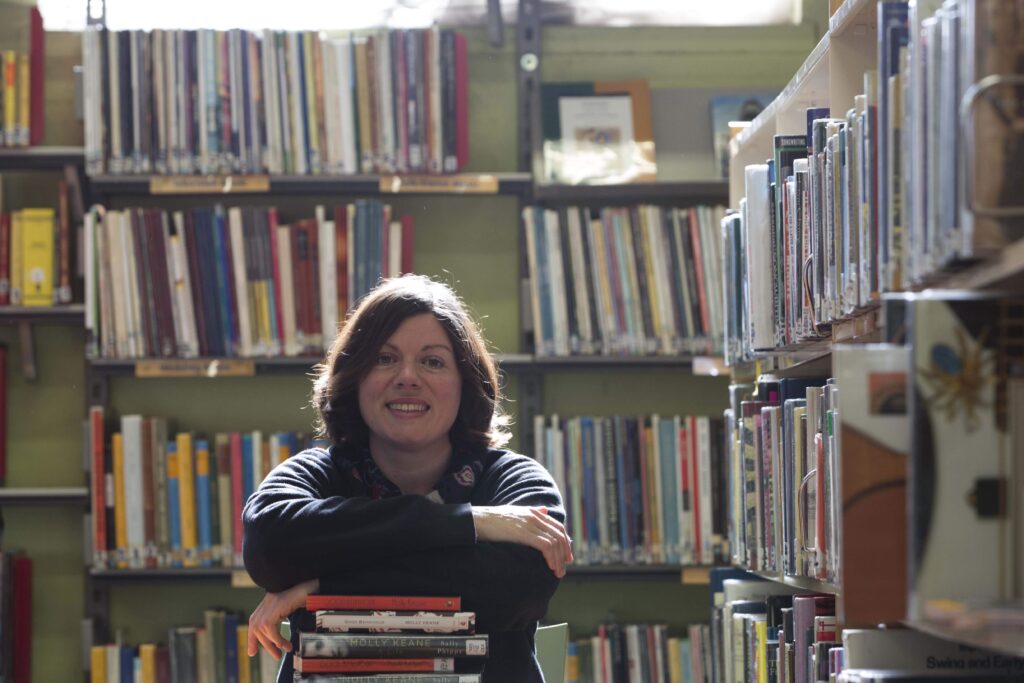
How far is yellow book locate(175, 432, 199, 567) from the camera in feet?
11.3

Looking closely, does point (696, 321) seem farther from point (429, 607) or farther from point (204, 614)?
point (429, 607)

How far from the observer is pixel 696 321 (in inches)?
137

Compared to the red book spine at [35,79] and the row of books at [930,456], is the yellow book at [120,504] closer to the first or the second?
the red book spine at [35,79]

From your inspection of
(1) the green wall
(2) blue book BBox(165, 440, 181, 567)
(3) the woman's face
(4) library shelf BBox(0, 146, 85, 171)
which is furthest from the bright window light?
(3) the woman's face

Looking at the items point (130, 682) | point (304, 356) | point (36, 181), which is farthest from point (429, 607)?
point (36, 181)

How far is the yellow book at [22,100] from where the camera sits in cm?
349

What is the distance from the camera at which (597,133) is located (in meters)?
3.61

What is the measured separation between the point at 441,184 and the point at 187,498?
3.40 feet

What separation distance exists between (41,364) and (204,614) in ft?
2.65

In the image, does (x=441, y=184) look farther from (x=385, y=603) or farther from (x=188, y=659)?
(x=385, y=603)

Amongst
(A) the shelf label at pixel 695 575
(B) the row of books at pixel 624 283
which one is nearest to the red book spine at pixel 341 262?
(B) the row of books at pixel 624 283

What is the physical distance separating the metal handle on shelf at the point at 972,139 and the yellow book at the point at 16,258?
2.83 m

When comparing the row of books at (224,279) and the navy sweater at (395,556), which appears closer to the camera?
the navy sweater at (395,556)

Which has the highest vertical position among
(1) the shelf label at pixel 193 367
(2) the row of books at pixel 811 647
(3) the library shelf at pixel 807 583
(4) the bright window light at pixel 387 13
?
(4) the bright window light at pixel 387 13
